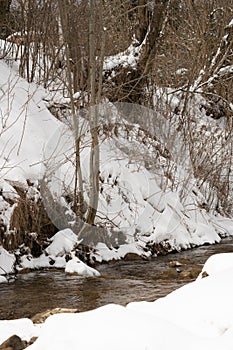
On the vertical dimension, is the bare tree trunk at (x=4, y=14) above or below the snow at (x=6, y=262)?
above

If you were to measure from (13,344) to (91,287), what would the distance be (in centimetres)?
228

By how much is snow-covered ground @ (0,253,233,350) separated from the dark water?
1.92 meters

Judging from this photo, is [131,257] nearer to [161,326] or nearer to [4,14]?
[161,326]

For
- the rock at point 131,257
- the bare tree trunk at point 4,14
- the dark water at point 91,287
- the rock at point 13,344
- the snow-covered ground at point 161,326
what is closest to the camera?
the snow-covered ground at point 161,326

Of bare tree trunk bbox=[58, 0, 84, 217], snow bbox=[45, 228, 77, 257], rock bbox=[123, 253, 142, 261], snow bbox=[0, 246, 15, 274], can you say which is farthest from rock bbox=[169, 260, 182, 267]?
snow bbox=[0, 246, 15, 274]

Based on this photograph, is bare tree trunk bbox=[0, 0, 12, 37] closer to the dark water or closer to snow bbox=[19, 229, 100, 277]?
snow bbox=[19, 229, 100, 277]

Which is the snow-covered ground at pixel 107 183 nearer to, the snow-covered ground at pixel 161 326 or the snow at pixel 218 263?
the snow at pixel 218 263

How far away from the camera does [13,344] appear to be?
269cm

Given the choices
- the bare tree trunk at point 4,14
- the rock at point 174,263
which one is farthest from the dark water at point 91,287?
the bare tree trunk at point 4,14

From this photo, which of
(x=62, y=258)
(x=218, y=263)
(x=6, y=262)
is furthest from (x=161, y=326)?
(x=62, y=258)

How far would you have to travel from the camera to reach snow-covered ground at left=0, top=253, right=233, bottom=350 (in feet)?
6.56

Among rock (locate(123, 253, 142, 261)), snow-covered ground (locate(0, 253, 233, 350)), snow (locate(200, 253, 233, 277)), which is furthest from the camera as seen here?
rock (locate(123, 253, 142, 261))

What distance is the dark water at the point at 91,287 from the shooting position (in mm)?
4406

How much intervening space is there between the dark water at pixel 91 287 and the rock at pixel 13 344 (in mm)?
1426
